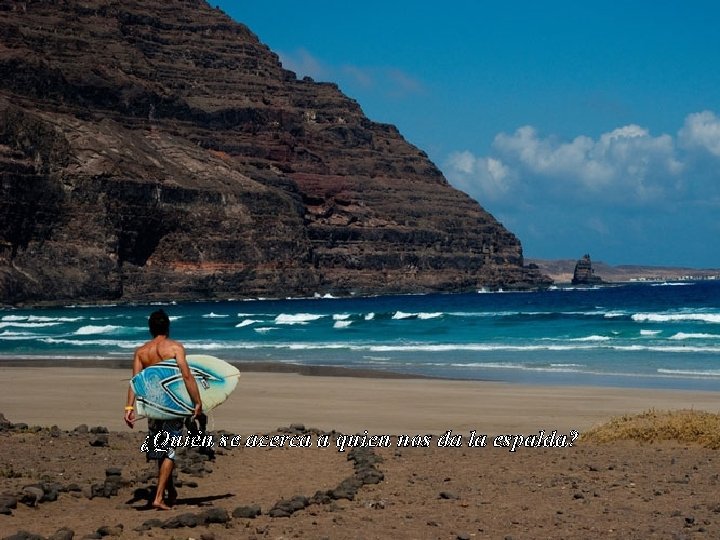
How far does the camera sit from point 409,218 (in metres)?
152

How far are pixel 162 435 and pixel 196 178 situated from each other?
10265 cm

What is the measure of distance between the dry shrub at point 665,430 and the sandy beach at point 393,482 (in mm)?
161

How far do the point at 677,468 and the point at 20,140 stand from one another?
9201 centimetres

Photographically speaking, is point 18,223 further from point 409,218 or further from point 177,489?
point 177,489

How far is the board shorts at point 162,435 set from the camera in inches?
306

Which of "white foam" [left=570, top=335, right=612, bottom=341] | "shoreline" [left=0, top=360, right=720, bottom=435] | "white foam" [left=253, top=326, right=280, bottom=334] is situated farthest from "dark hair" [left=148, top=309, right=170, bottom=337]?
"white foam" [left=253, top=326, right=280, bottom=334]

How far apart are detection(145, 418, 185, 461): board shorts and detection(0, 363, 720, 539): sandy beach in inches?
17.4

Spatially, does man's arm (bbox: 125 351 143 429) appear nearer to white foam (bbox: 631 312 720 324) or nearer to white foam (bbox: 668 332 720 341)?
white foam (bbox: 668 332 720 341)

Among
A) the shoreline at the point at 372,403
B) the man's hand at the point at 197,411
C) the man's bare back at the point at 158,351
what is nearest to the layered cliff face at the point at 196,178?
the shoreline at the point at 372,403

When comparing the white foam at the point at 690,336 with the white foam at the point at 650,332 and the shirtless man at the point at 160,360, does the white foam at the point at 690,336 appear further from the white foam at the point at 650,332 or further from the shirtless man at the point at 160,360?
the shirtless man at the point at 160,360

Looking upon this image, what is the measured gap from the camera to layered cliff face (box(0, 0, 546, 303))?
93500 mm

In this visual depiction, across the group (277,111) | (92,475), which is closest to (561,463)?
(92,475)

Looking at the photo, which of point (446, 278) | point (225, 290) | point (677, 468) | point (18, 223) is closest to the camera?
point (677, 468)

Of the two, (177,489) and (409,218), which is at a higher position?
(409,218)
